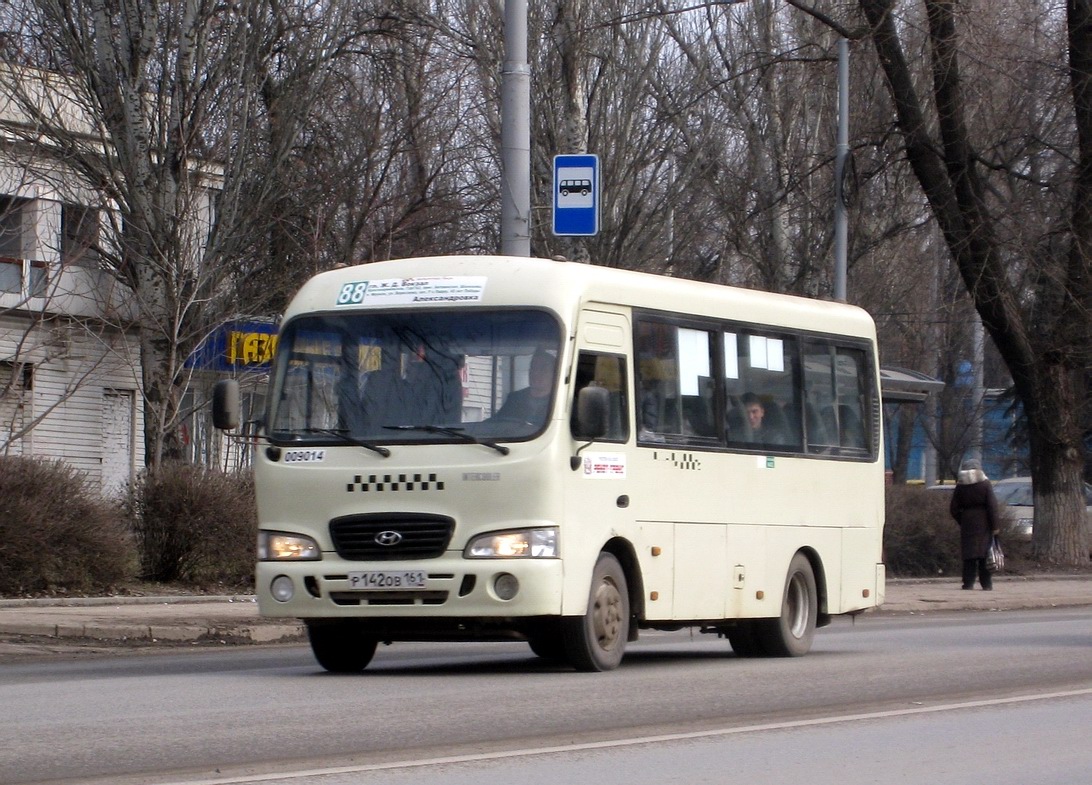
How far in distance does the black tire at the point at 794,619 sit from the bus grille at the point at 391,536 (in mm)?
3682

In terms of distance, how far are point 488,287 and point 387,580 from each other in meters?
→ 2.09

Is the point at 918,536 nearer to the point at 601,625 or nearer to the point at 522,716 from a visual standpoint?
the point at 601,625

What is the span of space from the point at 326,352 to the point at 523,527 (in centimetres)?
196

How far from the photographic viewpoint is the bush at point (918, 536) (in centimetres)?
2995

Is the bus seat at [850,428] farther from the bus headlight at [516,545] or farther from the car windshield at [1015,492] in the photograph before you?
the car windshield at [1015,492]

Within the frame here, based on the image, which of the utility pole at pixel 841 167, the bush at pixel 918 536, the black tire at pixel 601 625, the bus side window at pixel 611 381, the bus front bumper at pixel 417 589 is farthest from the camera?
the bush at pixel 918 536

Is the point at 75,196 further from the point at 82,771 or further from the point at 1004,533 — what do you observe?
the point at 82,771

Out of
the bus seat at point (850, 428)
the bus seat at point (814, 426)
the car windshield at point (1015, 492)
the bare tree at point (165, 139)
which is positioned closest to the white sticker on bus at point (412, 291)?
the bus seat at point (814, 426)

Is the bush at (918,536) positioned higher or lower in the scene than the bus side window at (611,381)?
lower

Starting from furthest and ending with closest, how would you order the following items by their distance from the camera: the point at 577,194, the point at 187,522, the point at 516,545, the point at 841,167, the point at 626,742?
the point at 841,167 → the point at 187,522 → the point at 577,194 → the point at 516,545 → the point at 626,742

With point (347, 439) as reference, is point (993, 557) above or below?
below

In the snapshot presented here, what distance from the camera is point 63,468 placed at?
750 inches

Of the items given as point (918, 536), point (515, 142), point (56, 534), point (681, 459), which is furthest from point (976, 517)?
point (681, 459)

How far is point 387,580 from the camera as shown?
11852mm
